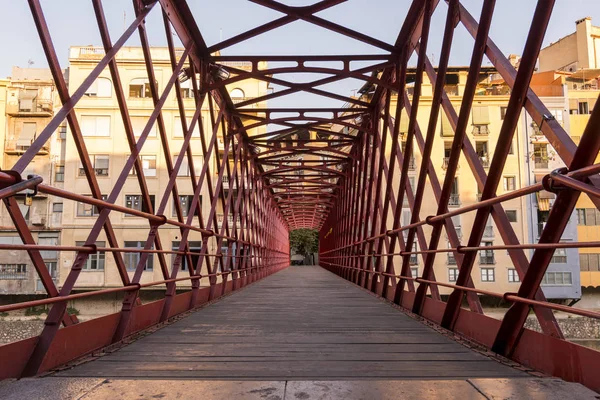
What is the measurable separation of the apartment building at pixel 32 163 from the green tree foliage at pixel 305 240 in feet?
93.7

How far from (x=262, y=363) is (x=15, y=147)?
30780mm

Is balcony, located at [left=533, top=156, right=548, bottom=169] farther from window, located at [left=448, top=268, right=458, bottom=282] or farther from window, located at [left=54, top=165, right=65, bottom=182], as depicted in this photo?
window, located at [left=54, top=165, right=65, bottom=182]

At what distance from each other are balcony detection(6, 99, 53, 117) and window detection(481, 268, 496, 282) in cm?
2583

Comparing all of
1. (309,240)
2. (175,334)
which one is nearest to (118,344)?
(175,334)

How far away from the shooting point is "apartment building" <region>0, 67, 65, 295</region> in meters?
26.9

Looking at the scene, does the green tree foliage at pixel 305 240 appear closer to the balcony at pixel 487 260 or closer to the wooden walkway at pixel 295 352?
the balcony at pixel 487 260

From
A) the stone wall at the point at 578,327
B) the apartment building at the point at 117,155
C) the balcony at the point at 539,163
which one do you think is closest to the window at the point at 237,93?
the apartment building at the point at 117,155

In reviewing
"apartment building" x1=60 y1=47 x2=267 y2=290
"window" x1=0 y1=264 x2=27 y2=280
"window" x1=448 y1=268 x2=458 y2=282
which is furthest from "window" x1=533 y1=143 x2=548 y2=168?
"window" x1=0 y1=264 x2=27 y2=280

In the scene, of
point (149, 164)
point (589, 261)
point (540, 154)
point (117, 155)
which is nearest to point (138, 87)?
point (117, 155)

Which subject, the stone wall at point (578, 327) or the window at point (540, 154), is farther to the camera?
the stone wall at point (578, 327)

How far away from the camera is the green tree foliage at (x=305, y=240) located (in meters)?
53.8

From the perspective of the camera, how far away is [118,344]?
11.9 ft

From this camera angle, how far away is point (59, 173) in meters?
29.4

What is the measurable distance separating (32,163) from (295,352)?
29.5 m
